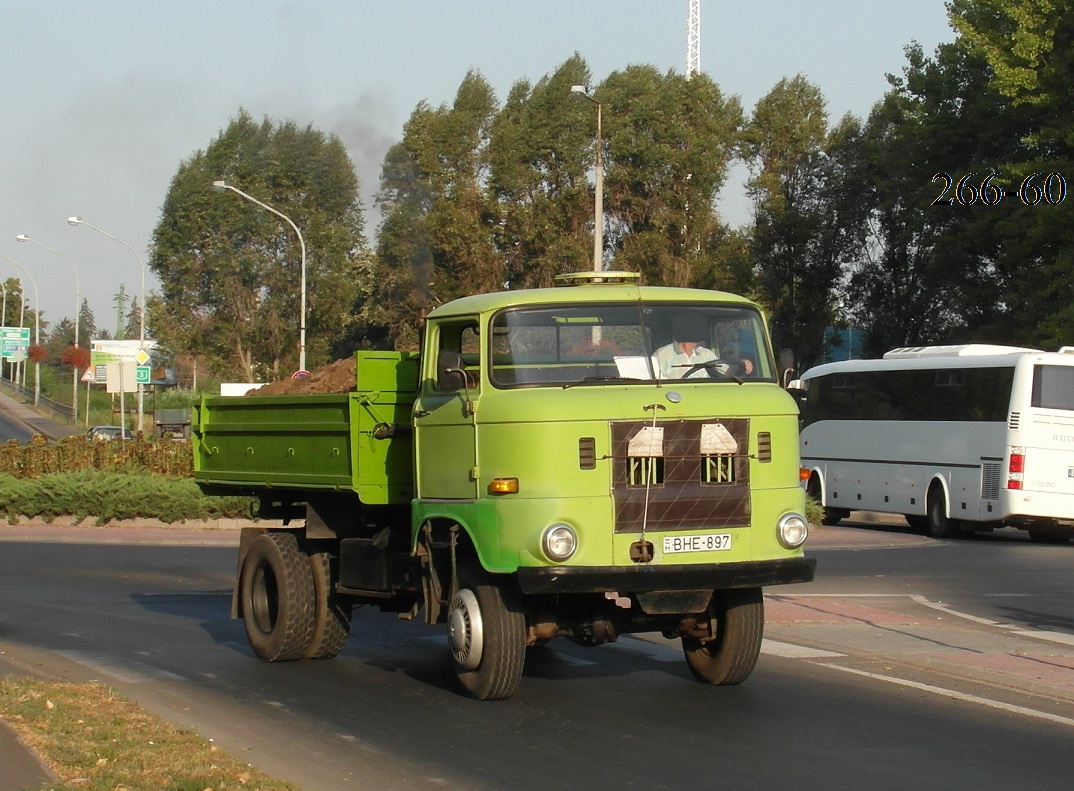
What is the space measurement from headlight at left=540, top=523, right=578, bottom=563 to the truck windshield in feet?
3.14

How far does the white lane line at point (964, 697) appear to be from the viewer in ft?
30.0

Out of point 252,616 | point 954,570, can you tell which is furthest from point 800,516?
point 954,570

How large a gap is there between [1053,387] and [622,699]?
61.7 ft

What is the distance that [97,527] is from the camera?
2656 cm

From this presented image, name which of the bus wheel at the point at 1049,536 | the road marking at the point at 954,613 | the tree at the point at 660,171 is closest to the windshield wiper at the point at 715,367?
the road marking at the point at 954,613

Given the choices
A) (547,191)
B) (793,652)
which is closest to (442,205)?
(547,191)

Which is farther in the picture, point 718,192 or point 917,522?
point 718,192

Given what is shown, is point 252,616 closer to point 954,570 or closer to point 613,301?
point 613,301

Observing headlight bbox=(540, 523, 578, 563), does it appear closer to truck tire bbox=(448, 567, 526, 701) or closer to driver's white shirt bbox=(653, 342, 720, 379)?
truck tire bbox=(448, 567, 526, 701)

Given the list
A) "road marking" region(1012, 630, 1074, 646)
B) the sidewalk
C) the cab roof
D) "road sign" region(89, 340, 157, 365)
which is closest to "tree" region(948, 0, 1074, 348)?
"road marking" region(1012, 630, 1074, 646)

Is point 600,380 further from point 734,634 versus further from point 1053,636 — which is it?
point 1053,636

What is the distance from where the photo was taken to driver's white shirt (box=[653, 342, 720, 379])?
9578 millimetres

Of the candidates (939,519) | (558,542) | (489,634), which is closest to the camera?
(558,542)

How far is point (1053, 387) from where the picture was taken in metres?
26.5
